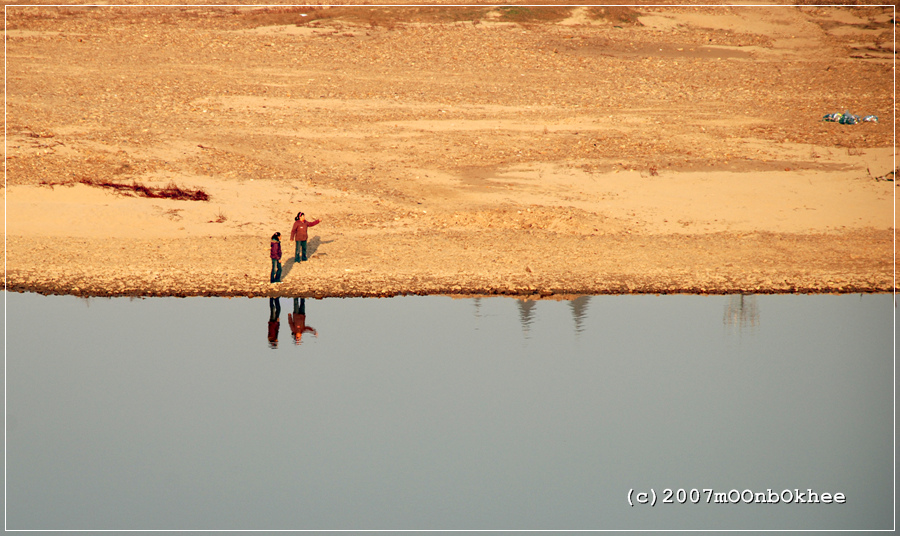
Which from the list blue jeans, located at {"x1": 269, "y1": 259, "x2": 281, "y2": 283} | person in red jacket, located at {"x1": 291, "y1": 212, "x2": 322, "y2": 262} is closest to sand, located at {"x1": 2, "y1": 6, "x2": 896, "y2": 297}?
blue jeans, located at {"x1": 269, "y1": 259, "x2": 281, "y2": 283}

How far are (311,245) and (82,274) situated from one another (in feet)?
20.6

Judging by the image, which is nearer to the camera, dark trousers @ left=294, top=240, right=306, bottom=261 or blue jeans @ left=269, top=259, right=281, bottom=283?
blue jeans @ left=269, top=259, right=281, bottom=283

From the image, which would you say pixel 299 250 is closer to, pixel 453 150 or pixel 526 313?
pixel 526 313

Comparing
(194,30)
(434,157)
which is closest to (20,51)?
(194,30)

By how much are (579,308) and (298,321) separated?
278 inches

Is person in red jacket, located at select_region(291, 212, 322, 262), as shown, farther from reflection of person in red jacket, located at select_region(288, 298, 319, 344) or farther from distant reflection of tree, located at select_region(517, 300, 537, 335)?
distant reflection of tree, located at select_region(517, 300, 537, 335)

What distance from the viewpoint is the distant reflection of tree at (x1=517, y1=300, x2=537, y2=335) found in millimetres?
23266

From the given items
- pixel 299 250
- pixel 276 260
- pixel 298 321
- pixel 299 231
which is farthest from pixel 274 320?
pixel 299 250

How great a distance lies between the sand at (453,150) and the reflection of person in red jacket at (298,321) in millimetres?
593

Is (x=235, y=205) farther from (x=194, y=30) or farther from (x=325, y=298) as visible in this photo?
(x=194, y=30)

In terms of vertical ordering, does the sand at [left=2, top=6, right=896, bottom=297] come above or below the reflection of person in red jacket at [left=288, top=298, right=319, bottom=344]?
above

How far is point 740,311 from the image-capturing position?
24.7 meters

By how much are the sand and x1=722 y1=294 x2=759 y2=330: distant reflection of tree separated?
507 mm

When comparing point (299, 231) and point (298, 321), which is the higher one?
point (299, 231)
